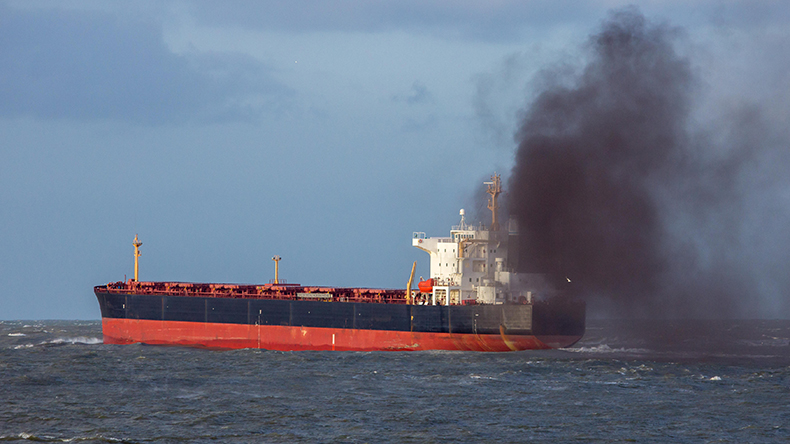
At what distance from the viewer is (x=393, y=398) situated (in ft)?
115

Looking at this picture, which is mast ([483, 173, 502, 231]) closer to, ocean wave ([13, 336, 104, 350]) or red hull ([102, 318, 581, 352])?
red hull ([102, 318, 581, 352])

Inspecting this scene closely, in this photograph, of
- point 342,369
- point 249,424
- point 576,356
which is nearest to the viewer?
point 249,424

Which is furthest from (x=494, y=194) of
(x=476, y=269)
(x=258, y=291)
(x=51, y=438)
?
(x=51, y=438)

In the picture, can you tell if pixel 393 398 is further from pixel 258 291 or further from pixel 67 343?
pixel 67 343

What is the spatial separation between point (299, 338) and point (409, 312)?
29.9ft

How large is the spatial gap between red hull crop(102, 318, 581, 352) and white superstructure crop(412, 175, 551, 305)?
2.78 meters

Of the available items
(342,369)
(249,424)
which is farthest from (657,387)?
(249,424)

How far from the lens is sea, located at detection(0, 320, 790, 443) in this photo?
2827cm

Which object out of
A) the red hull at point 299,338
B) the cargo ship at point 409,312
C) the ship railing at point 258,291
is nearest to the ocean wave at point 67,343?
the red hull at point 299,338

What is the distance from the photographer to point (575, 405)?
33312mm

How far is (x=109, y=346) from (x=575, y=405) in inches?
1550

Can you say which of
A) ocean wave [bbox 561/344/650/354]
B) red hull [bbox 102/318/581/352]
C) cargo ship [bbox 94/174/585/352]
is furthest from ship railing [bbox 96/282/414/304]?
ocean wave [bbox 561/344/650/354]

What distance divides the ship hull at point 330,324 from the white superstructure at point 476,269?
7.16 feet

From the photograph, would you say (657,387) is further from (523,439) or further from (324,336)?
(324,336)
